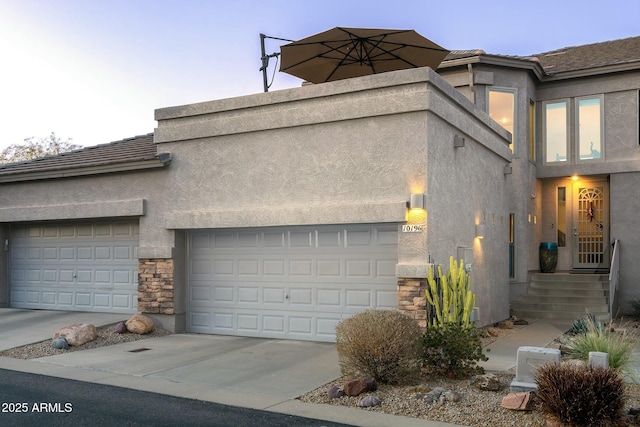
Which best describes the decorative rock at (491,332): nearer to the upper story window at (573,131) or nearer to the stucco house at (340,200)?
the stucco house at (340,200)

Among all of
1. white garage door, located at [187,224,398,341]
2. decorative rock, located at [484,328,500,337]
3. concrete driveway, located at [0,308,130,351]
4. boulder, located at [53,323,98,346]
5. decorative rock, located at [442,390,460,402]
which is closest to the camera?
decorative rock, located at [442,390,460,402]

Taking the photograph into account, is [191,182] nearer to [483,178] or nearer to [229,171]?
[229,171]

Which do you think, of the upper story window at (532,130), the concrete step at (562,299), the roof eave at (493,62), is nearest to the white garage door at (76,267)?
the roof eave at (493,62)

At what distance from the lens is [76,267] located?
1585 cm

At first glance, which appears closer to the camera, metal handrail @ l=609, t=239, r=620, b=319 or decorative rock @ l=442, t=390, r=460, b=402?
decorative rock @ l=442, t=390, r=460, b=402

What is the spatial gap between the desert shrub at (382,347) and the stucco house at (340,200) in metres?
2.14

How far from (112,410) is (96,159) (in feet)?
30.6

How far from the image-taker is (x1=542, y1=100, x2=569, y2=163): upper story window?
18.1m

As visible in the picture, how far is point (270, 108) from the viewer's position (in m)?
12.3

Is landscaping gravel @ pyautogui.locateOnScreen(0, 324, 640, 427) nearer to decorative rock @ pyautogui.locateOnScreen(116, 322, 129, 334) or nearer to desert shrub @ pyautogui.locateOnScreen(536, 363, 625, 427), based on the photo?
desert shrub @ pyautogui.locateOnScreen(536, 363, 625, 427)

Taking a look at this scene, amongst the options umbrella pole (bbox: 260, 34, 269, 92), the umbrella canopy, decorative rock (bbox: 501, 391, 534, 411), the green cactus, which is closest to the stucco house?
the green cactus

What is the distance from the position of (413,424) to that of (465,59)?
12.4 metres

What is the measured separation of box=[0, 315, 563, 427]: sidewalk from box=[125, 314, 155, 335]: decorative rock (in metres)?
0.46

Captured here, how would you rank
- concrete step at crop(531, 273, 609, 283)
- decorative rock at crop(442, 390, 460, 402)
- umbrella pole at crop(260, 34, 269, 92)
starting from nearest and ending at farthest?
decorative rock at crop(442, 390, 460, 402) < concrete step at crop(531, 273, 609, 283) < umbrella pole at crop(260, 34, 269, 92)
